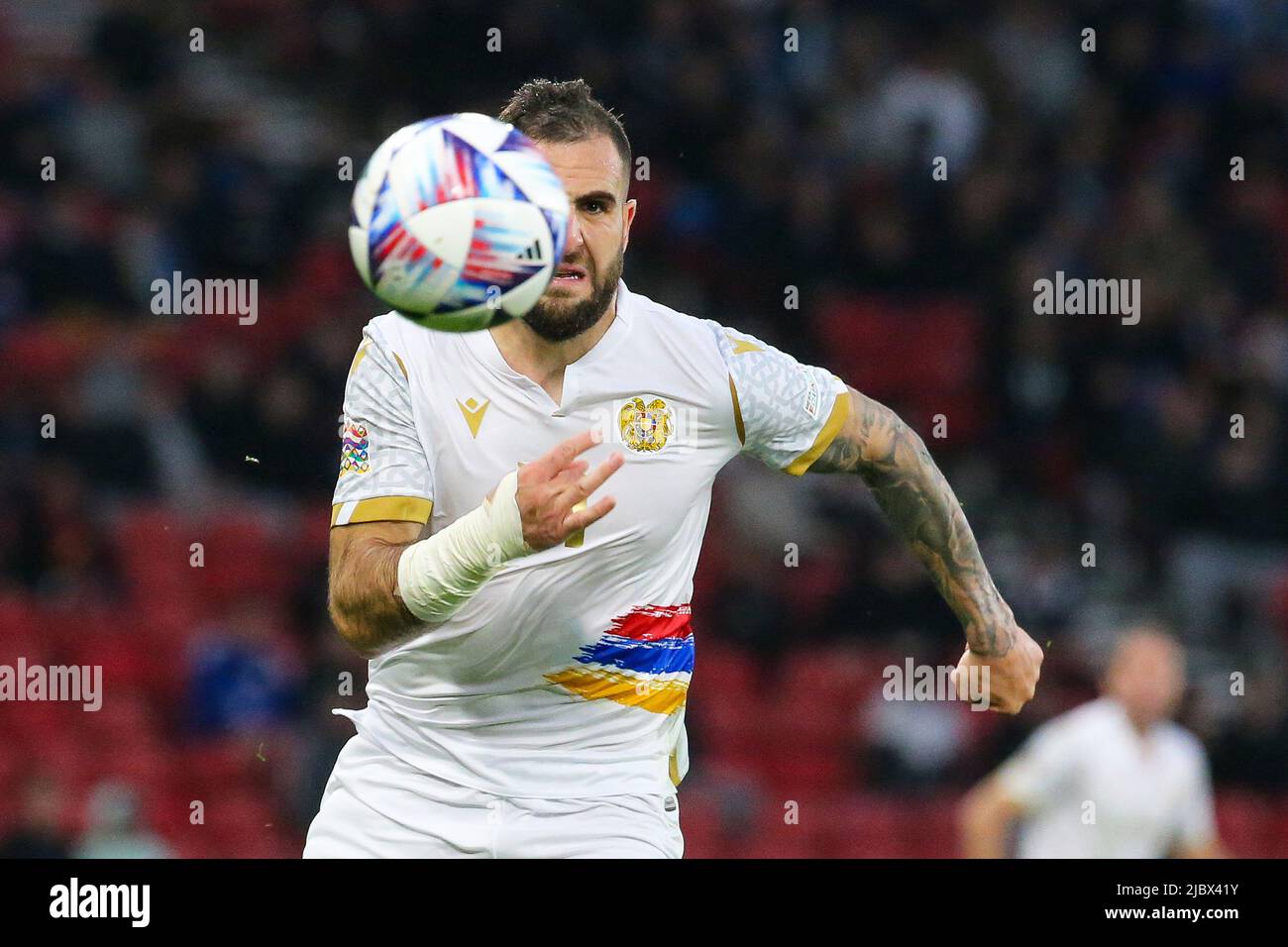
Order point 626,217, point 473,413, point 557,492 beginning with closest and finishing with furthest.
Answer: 1. point 557,492
2. point 473,413
3. point 626,217

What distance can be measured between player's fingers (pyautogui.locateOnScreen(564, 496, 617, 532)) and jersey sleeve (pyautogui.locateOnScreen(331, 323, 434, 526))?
56 cm

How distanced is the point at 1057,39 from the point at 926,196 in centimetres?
194

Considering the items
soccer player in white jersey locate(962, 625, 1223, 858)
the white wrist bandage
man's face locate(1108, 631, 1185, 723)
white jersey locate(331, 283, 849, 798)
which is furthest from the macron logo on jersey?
man's face locate(1108, 631, 1185, 723)

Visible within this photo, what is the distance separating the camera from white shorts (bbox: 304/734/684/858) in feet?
13.9

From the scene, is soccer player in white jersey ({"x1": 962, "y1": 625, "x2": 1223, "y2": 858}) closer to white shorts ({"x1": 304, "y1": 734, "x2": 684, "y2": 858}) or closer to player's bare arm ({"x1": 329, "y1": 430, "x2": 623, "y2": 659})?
white shorts ({"x1": 304, "y1": 734, "x2": 684, "y2": 858})

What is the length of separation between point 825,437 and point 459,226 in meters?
1.22

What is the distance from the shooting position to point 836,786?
9.34m

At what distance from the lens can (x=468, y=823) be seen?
167 inches

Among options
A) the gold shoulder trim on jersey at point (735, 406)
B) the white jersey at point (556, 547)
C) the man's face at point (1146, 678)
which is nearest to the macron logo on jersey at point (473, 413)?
the white jersey at point (556, 547)

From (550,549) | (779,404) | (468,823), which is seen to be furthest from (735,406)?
(468,823)

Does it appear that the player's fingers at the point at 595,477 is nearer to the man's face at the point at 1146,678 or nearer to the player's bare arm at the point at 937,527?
the player's bare arm at the point at 937,527

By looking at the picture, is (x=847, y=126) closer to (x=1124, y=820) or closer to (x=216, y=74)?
(x=216, y=74)

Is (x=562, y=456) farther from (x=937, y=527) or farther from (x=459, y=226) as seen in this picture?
(x=937, y=527)

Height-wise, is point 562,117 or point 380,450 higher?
point 562,117
